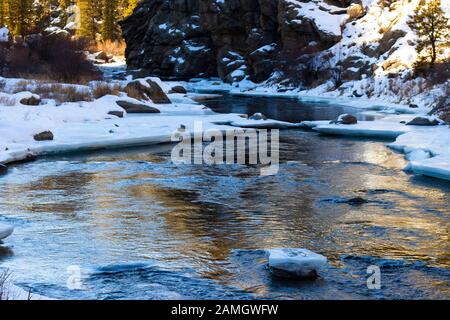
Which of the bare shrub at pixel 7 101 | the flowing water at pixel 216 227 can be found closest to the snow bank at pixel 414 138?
the flowing water at pixel 216 227

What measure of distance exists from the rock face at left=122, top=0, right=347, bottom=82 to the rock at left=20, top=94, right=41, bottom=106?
27.7 metres

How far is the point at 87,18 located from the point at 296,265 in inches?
3044

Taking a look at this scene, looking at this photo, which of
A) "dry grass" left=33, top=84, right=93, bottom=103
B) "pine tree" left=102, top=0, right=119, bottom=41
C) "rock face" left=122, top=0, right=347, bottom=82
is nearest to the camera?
"dry grass" left=33, top=84, right=93, bottom=103

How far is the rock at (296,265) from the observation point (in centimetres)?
680

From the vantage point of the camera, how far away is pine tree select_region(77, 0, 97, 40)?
7875 centimetres

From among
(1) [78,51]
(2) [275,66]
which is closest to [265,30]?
(2) [275,66]

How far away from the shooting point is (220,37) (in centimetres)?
5391

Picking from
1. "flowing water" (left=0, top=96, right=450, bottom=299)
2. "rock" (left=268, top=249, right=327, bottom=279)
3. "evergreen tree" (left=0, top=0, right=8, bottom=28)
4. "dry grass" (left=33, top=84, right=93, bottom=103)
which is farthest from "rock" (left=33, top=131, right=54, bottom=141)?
"evergreen tree" (left=0, top=0, right=8, bottom=28)

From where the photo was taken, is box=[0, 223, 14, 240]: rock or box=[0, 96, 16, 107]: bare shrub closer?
box=[0, 223, 14, 240]: rock

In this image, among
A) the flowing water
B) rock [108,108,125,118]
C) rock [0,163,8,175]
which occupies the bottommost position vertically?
the flowing water

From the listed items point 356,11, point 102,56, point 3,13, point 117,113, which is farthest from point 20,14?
point 117,113

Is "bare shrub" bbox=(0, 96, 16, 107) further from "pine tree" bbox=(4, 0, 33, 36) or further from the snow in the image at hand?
"pine tree" bbox=(4, 0, 33, 36)

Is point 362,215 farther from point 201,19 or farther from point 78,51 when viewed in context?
point 201,19

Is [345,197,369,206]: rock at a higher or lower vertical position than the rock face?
lower
